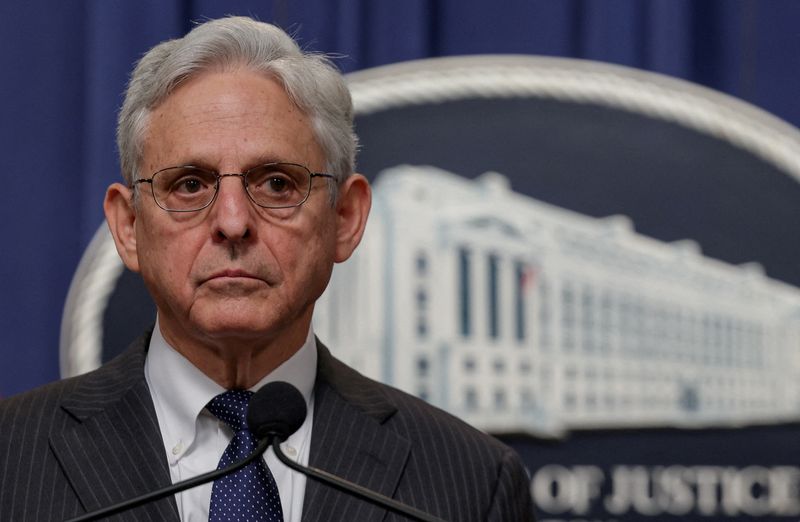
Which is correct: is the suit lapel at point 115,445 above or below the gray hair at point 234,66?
below

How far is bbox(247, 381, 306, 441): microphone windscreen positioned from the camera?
0.98 meters

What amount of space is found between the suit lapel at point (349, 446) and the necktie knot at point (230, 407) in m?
0.10

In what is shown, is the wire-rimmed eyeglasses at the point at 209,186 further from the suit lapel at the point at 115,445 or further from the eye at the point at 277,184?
the suit lapel at the point at 115,445

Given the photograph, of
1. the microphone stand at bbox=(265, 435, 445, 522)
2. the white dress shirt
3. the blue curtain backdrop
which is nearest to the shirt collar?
the white dress shirt

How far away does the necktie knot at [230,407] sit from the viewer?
1.19m

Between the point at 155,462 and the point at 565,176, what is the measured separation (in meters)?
0.84

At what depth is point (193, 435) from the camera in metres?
1.21

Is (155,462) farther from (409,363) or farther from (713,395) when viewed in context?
(713,395)

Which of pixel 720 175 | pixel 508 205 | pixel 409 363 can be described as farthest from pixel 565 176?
pixel 409 363

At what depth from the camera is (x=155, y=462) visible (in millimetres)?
1175

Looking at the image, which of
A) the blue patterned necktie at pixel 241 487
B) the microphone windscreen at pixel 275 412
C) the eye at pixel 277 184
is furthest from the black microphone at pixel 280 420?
the eye at pixel 277 184

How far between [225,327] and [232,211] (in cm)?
12

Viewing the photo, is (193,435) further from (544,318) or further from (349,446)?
(544,318)

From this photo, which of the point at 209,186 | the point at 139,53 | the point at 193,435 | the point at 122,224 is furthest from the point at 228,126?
the point at 139,53
